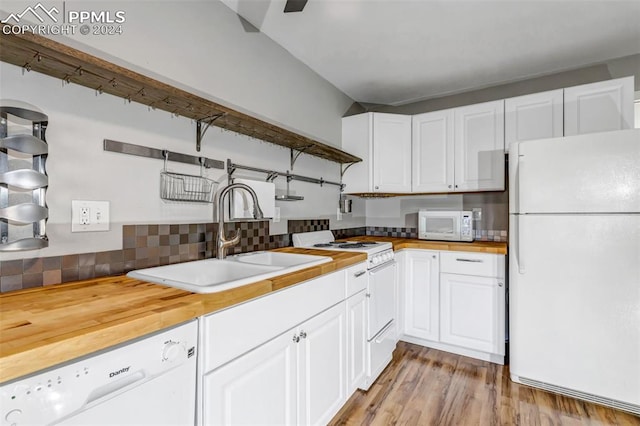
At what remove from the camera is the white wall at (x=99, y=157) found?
1134 millimetres

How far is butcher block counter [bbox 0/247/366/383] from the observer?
2.00ft

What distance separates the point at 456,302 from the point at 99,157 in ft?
8.38

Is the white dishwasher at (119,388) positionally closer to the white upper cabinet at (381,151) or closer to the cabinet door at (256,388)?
the cabinet door at (256,388)

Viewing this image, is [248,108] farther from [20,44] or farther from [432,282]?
A: [432,282]

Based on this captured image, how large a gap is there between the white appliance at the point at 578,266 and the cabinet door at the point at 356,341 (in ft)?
3.52

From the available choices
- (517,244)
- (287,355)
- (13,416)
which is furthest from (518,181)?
(13,416)

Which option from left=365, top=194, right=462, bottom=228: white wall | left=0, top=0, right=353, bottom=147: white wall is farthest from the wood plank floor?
left=0, top=0, right=353, bottom=147: white wall

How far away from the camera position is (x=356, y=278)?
6.21 feet

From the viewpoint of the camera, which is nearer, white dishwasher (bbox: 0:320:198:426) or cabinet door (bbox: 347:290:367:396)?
white dishwasher (bbox: 0:320:198:426)

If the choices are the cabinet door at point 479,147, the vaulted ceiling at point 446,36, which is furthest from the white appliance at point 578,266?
the vaulted ceiling at point 446,36

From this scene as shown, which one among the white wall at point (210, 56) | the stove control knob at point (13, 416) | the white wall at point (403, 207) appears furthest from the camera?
the white wall at point (403, 207)

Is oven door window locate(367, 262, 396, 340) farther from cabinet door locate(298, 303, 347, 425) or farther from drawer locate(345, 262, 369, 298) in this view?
cabinet door locate(298, 303, 347, 425)

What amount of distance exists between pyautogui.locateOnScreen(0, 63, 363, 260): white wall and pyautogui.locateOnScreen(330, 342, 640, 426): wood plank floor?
1.51 meters

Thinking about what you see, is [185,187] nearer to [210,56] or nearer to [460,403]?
[210,56]
